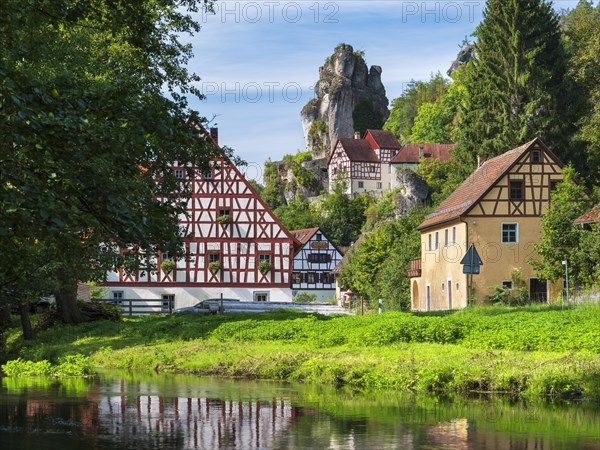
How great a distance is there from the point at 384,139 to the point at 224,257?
8281cm

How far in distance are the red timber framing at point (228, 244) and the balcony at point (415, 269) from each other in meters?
11.8

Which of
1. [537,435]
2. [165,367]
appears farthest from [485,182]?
[537,435]

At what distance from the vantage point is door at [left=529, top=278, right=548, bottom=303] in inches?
2181

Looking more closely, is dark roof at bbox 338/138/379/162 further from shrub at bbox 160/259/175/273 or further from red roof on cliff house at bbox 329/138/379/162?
shrub at bbox 160/259/175/273

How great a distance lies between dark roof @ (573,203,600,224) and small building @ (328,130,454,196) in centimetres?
9428

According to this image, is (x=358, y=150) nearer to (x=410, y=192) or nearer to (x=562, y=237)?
(x=410, y=192)

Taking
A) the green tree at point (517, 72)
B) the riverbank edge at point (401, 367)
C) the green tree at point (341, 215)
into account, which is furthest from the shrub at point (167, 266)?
the green tree at point (341, 215)

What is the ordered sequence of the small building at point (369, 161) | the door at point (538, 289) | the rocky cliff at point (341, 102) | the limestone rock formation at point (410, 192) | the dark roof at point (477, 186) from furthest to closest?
the rocky cliff at point (341, 102)
the small building at point (369, 161)
the limestone rock formation at point (410, 192)
the dark roof at point (477, 186)
the door at point (538, 289)

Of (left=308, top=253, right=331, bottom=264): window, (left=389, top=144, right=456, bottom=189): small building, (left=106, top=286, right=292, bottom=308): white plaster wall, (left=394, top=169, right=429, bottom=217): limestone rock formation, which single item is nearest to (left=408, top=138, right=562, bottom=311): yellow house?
(left=106, top=286, right=292, bottom=308): white plaster wall

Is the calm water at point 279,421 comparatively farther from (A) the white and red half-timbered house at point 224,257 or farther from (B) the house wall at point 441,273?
(A) the white and red half-timbered house at point 224,257

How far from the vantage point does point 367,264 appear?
276ft

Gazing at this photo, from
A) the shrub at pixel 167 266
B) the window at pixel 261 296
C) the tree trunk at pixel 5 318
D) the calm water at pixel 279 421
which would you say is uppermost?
the shrub at pixel 167 266

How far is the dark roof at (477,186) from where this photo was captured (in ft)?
184

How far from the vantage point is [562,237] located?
53.2 metres
